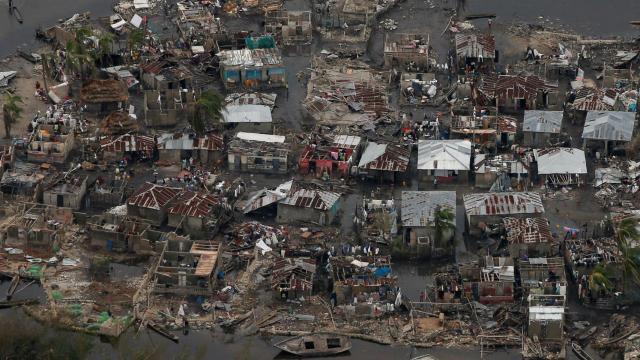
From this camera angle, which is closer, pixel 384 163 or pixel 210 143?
pixel 384 163

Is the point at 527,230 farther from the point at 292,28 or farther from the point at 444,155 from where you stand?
the point at 292,28

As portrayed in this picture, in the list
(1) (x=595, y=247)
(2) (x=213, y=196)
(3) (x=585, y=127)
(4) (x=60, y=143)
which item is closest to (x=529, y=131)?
(3) (x=585, y=127)

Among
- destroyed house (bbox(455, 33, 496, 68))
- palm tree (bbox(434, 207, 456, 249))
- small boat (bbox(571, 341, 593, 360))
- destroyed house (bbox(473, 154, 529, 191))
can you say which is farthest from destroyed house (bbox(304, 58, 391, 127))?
small boat (bbox(571, 341, 593, 360))

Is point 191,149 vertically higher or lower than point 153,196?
higher

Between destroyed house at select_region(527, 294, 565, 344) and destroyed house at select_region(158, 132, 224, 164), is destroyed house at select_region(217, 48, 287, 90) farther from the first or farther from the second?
destroyed house at select_region(527, 294, 565, 344)

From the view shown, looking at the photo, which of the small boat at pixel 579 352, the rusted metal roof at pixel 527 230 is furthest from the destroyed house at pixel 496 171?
the small boat at pixel 579 352

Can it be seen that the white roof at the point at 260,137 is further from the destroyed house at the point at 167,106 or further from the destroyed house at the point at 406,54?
the destroyed house at the point at 406,54

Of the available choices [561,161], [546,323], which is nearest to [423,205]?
[561,161]
